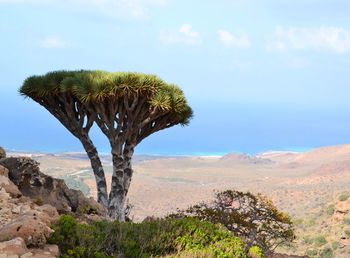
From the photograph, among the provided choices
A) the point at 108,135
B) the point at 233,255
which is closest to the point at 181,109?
the point at 108,135

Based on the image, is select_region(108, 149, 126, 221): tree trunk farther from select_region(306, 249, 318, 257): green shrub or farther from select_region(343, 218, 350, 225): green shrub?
select_region(343, 218, 350, 225): green shrub

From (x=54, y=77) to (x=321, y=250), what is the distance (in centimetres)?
1740

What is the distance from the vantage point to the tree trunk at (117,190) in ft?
54.9

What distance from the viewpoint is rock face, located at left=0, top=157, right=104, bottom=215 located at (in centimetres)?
1258

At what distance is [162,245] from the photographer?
9.09 metres

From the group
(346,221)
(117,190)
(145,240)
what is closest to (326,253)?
(346,221)

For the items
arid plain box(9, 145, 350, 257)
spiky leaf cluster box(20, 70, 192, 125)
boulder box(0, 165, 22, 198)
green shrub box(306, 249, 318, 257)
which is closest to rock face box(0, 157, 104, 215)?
boulder box(0, 165, 22, 198)

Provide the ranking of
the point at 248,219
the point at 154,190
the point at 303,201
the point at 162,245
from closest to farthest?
1. the point at 162,245
2. the point at 248,219
3. the point at 303,201
4. the point at 154,190

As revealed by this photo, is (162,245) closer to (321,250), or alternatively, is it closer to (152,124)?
(152,124)

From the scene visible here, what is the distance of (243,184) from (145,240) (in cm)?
6262

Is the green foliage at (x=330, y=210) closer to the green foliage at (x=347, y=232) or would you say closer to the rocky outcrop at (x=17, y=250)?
the green foliage at (x=347, y=232)

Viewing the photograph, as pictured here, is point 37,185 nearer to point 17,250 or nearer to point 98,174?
point 98,174

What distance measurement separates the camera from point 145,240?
9.02m

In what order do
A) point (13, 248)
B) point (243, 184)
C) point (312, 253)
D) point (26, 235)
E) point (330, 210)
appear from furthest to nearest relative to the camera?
1. point (243, 184)
2. point (330, 210)
3. point (312, 253)
4. point (26, 235)
5. point (13, 248)
